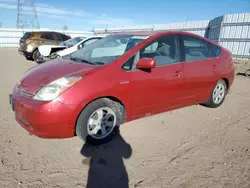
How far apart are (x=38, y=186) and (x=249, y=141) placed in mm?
3071

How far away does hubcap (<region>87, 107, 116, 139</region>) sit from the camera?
2855mm

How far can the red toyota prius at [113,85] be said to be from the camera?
257 centimetres

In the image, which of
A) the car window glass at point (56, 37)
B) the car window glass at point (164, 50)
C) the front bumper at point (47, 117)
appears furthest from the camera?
the car window glass at point (56, 37)

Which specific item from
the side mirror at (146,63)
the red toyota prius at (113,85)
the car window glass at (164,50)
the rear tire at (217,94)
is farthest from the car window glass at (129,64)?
the rear tire at (217,94)

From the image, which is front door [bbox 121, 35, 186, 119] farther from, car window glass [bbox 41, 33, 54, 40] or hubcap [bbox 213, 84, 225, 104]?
car window glass [bbox 41, 33, 54, 40]

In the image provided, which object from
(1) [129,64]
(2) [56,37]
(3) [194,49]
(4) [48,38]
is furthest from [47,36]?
(1) [129,64]

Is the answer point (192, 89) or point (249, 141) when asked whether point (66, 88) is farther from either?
point (249, 141)

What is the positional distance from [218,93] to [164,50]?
1.89 meters

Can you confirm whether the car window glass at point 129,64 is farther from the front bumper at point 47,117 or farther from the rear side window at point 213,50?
the rear side window at point 213,50

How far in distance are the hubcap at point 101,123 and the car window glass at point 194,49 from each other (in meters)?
1.81

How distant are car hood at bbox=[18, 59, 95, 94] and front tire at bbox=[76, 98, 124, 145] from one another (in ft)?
1.73

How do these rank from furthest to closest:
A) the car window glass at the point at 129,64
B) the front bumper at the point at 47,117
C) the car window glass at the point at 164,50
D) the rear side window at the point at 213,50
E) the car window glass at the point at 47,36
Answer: the car window glass at the point at 47,36
the rear side window at the point at 213,50
the car window glass at the point at 164,50
the car window glass at the point at 129,64
the front bumper at the point at 47,117

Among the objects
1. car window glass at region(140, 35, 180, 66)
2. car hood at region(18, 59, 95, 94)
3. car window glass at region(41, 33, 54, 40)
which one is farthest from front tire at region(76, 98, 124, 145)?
car window glass at region(41, 33, 54, 40)

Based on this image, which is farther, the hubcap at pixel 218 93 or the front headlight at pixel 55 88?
the hubcap at pixel 218 93
